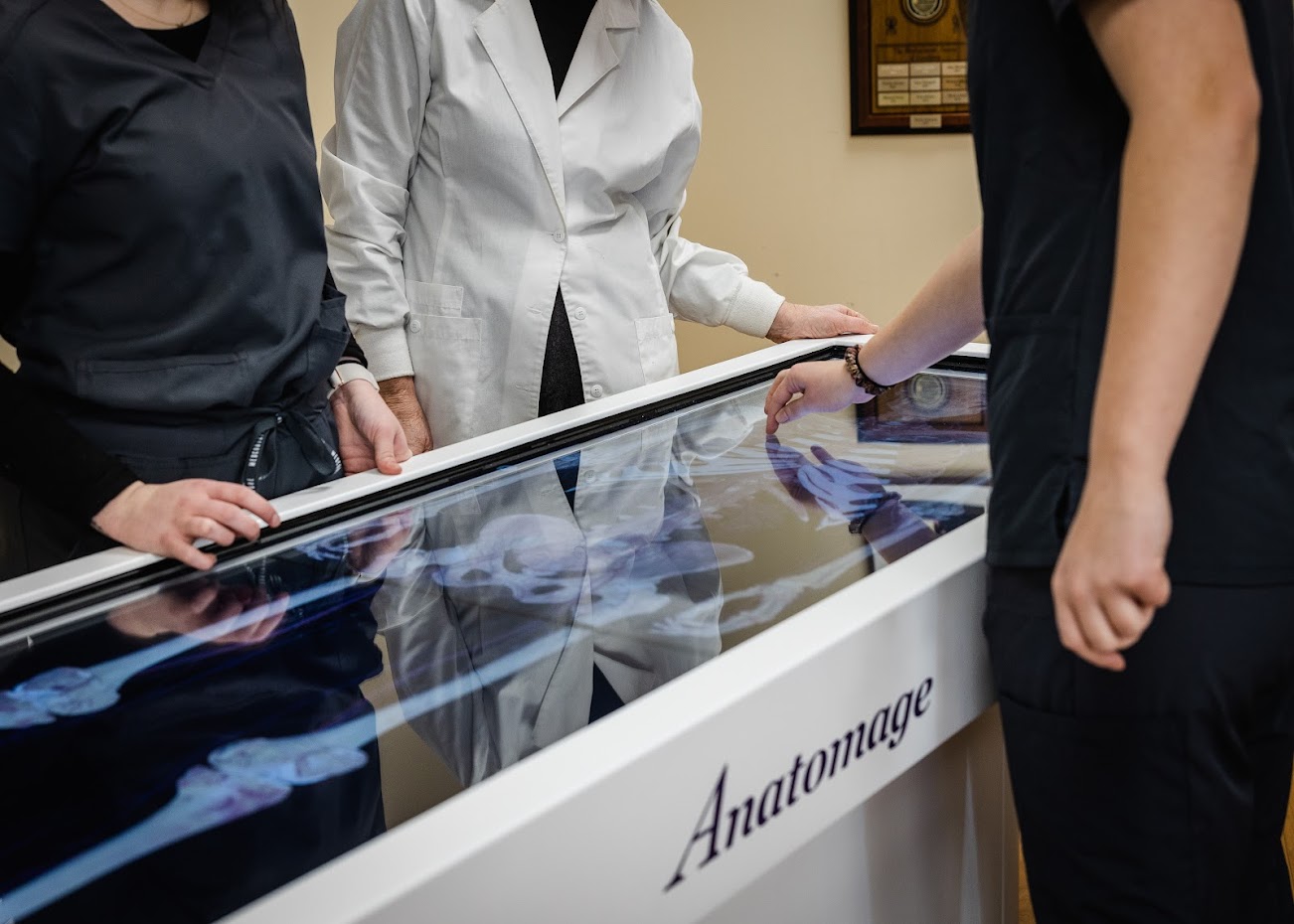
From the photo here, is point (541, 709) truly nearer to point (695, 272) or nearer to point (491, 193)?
point (491, 193)

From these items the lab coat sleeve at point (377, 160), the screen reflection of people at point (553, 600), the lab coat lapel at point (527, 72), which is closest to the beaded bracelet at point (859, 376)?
the screen reflection of people at point (553, 600)

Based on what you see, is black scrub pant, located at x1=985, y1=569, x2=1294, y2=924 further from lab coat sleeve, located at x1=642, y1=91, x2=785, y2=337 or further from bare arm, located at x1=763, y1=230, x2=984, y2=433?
lab coat sleeve, located at x1=642, y1=91, x2=785, y2=337

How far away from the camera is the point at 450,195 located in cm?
175

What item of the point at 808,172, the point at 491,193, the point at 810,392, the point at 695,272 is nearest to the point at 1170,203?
the point at 810,392

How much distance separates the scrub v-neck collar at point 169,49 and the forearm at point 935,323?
766 millimetres

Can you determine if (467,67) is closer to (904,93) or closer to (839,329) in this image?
(839,329)

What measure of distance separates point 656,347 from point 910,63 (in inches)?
81.5

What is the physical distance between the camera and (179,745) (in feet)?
2.54

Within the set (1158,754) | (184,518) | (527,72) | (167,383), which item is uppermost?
(527,72)

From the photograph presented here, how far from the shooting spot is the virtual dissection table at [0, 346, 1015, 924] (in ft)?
2.14

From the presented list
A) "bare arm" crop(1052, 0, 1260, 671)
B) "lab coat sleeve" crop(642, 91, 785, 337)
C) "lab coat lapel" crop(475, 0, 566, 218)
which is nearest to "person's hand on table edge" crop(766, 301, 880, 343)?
"lab coat sleeve" crop(642, 91, 785, 337)

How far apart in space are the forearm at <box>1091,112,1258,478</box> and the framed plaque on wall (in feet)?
9.81

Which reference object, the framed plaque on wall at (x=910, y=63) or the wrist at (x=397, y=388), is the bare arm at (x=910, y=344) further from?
the framed plaque on wall at (x=910, y=63)

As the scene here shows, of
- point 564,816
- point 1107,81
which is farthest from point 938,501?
point 564,816
